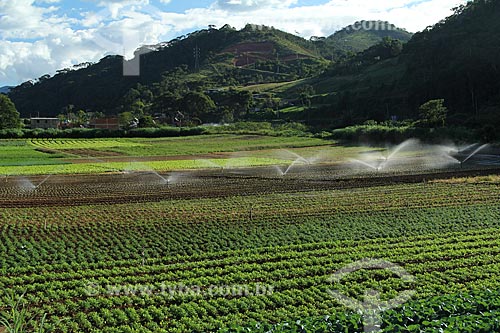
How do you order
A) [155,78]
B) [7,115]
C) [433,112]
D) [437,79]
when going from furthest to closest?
1. [155,78]
2. [437,79]
3. [7,115]
4. [433,112]

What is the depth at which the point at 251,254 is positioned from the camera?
17.4 metres

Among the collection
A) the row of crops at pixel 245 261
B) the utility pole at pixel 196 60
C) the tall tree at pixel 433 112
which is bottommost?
the row of crops at pixel 245 261

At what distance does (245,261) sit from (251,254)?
2.92 ft

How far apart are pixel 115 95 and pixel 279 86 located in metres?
57.6

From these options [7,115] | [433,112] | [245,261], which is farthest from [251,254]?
[7,115]

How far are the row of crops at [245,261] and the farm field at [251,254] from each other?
2.0 inches

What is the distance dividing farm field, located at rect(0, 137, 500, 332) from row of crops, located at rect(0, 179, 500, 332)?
0.05 metres

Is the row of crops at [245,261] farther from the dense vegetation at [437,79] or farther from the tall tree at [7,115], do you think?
the tall tree at [7,115]

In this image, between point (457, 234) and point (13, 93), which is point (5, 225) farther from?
point (13, 93)

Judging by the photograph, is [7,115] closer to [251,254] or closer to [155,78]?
[251,254]

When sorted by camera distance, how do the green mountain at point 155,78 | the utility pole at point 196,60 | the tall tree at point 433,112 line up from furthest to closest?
the utility pole at point 196,60 < the green mountain at point 155,78 < the tall tree at point 433,112

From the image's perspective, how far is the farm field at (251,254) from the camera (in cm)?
1180

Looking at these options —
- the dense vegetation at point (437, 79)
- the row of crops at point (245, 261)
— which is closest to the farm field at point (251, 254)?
the row of crops at point (245, 261)

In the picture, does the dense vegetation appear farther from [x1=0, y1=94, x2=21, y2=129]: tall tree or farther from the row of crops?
[x1=0, y1=94, x2=21, y2=129]: tall tree
